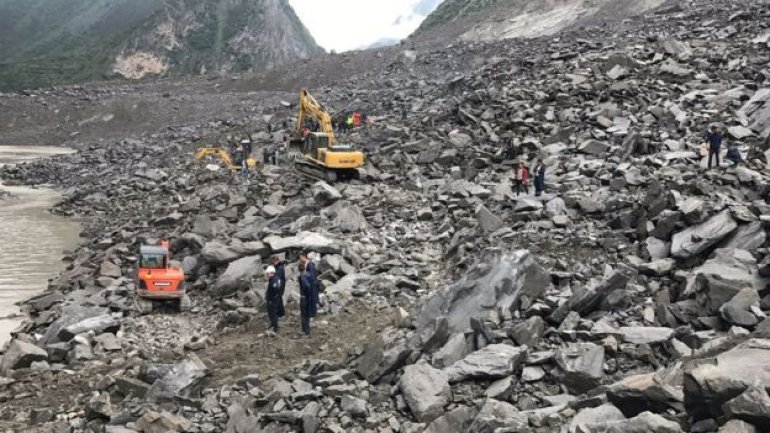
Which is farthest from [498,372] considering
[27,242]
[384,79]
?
[384,79]

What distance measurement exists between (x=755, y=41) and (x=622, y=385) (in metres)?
23.1

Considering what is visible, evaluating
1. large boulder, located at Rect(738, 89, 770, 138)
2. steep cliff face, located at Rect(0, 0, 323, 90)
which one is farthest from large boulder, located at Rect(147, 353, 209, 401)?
steep cliff face, located at Rect(0, 0, 323, 90)

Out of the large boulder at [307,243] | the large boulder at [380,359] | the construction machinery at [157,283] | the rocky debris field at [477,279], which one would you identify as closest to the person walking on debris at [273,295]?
the rocky debris field at [477,279]

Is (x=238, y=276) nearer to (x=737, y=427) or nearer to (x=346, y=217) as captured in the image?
(x=346, y=217)

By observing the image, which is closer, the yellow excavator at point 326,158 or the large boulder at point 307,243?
the large boulder at point 307,243

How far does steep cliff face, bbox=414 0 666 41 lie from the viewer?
45.5 metres

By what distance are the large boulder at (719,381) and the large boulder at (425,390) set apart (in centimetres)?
322

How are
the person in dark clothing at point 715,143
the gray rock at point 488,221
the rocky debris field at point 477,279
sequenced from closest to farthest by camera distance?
the rocky debris field at point 477,279
the gray rock at point 488,221
the person in dark clothing at point 715,143

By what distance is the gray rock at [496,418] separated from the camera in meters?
6.60

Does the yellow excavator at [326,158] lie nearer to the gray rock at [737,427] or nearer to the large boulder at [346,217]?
the large boulder at [346,217]

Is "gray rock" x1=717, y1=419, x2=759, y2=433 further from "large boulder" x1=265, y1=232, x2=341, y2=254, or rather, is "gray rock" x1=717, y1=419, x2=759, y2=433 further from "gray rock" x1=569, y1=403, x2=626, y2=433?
"large boulder" x1=265, y1=232, x2=341, y2=254

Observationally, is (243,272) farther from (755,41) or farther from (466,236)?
(755,41)

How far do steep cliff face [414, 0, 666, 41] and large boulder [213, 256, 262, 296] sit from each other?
1484 inches

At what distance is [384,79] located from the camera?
42406 mm
